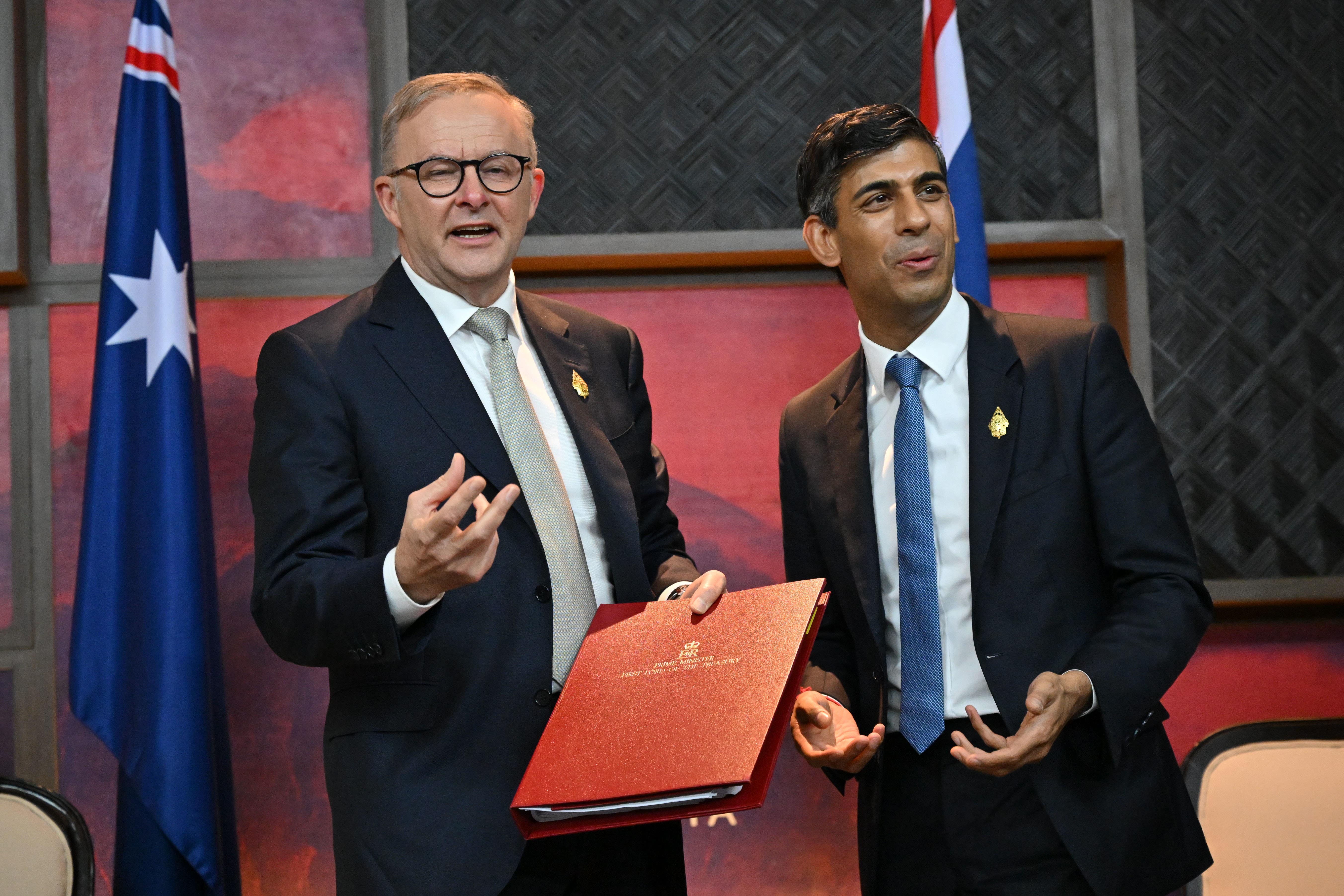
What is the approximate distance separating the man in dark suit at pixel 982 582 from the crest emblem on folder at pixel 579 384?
0.47 metres

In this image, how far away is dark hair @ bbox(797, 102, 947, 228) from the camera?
2.13 m

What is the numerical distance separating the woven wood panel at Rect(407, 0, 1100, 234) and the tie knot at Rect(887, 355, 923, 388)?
3.81 ft

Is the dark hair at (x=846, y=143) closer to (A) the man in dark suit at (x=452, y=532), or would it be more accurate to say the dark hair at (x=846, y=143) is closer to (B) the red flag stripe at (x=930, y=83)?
(A) the man in dark suit at (x=452, y=532)

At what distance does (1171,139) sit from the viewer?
10.5 feet

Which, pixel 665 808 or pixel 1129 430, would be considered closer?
pixel 665 808

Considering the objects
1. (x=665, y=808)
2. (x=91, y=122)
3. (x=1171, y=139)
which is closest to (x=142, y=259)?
(x=91, y=122)

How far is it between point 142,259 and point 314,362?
1220 millimetres

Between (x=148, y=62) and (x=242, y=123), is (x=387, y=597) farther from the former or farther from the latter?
(x=242, y=123)

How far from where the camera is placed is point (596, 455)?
191 cm

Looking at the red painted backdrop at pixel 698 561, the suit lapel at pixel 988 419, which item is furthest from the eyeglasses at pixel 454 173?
the red painted backdrop at pixel 698 561

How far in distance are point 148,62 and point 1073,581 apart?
2425mm

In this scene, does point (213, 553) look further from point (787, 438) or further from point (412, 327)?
point (787, 438)

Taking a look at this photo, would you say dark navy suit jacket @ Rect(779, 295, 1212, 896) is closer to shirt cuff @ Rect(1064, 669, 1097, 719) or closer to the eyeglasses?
shirt cuff @ Rect(1064, 669, 1097, 719)

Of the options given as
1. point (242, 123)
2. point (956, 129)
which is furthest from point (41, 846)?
point (956, 129)
